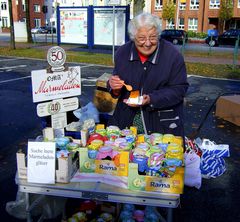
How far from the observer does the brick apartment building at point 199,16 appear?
45.8 metres

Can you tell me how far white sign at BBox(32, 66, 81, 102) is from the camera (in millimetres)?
2943

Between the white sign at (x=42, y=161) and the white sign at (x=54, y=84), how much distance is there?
0.82m

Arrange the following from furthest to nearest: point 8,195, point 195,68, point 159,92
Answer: point 195,68 < point 8,195 < point 159,92

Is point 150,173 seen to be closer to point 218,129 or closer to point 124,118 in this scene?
point 124,118

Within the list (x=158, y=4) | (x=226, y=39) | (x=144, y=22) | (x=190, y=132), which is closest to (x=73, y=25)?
(x=190, y=132)

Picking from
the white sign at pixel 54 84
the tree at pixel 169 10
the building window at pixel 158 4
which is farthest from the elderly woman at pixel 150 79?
the building window at pixel 158 4

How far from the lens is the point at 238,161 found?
4.80 m

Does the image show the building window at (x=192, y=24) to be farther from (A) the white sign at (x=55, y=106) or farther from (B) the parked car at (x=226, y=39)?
Answer: (A) the white sign at (x=55, y=106)

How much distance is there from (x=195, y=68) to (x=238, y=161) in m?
9.18

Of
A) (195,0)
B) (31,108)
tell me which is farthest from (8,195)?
(195,0)

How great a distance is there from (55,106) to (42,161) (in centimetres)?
93

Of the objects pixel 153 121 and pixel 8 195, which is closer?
pixel 153 121

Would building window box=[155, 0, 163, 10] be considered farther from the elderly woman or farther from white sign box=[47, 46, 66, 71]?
the elderly woman

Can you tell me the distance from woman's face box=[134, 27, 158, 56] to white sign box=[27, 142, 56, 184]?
111 centimetres
